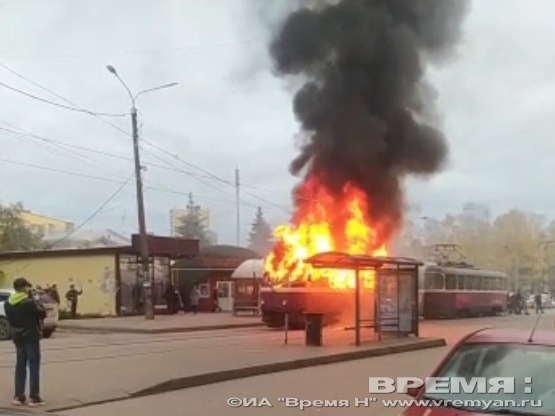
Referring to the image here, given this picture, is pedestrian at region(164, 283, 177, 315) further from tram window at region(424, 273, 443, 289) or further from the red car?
the red car

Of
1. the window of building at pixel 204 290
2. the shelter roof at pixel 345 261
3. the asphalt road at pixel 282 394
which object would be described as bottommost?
the asphalt road at pixel 282 394

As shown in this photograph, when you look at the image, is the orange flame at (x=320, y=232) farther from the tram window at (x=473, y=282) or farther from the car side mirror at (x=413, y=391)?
the car side mirror at (x=413, y=391)

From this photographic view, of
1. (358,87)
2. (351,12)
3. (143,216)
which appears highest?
(351,12)

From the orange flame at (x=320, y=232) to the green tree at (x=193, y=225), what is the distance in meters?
74.9

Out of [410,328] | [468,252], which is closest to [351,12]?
[410,328]

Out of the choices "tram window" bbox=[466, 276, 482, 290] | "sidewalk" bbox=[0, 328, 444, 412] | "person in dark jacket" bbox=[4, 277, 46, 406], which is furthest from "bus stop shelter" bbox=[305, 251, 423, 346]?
"tram window" bbox=[466, 276, 482, 290]

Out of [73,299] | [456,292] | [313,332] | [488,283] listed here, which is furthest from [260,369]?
[488,283]

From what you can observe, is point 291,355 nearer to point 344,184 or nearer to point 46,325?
point 46,325

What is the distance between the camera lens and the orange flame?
33.3 m

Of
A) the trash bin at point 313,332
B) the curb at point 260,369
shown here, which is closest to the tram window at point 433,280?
the curb at point 260,369

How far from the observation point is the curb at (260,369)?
1267 cm

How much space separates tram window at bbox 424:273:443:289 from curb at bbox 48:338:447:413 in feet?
69.6

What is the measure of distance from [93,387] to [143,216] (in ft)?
66.1

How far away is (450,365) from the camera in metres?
6.61
